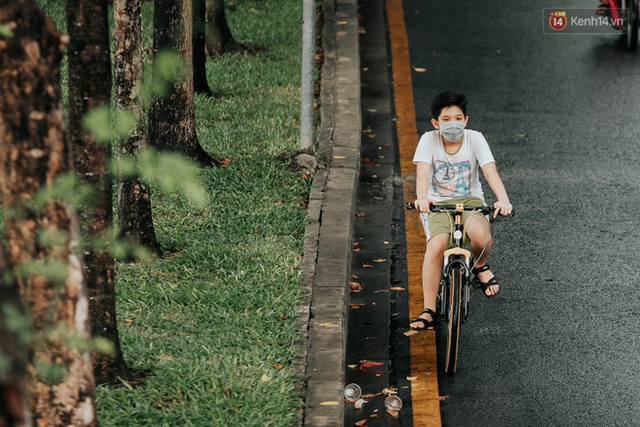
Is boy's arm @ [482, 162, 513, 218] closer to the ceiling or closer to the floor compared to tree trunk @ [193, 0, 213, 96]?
closer to the floor

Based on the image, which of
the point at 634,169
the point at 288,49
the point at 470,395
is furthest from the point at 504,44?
the point at 470,395

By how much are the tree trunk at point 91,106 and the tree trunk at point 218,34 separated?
7360 mm

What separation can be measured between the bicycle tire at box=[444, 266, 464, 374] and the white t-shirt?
622 millimetres

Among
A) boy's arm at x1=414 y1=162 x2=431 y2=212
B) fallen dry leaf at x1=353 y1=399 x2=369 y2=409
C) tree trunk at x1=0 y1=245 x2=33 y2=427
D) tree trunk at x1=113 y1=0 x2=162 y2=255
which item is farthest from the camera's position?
tree trunk at x1=113 y1=0 x2=162 y2=255

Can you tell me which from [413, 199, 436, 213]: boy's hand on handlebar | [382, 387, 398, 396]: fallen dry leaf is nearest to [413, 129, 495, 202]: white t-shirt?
[413, 199, 436, 213]: boy's hand on handlebar

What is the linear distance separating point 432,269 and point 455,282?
0.35 meters

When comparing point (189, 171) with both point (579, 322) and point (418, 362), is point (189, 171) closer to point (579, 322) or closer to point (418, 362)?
point (418, 362)

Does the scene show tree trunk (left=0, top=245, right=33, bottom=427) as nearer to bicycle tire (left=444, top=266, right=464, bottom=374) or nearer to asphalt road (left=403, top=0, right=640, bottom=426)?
asphalt road (left=403, top=0, right=640, bottom=426)

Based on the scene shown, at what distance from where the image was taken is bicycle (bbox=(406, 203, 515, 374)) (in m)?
6.70

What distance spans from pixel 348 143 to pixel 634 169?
2.42 m

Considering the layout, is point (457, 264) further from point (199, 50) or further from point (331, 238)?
point (199, 50)

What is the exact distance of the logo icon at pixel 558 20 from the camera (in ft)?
49.0

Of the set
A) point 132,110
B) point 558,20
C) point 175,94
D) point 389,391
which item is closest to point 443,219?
point 389,391

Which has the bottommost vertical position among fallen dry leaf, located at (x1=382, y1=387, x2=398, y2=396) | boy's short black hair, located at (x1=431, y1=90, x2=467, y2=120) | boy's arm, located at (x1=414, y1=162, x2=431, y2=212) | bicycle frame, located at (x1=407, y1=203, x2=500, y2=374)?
fallen dry leaf, located at (x1=382, y1=387, x2=398, y2=396)
